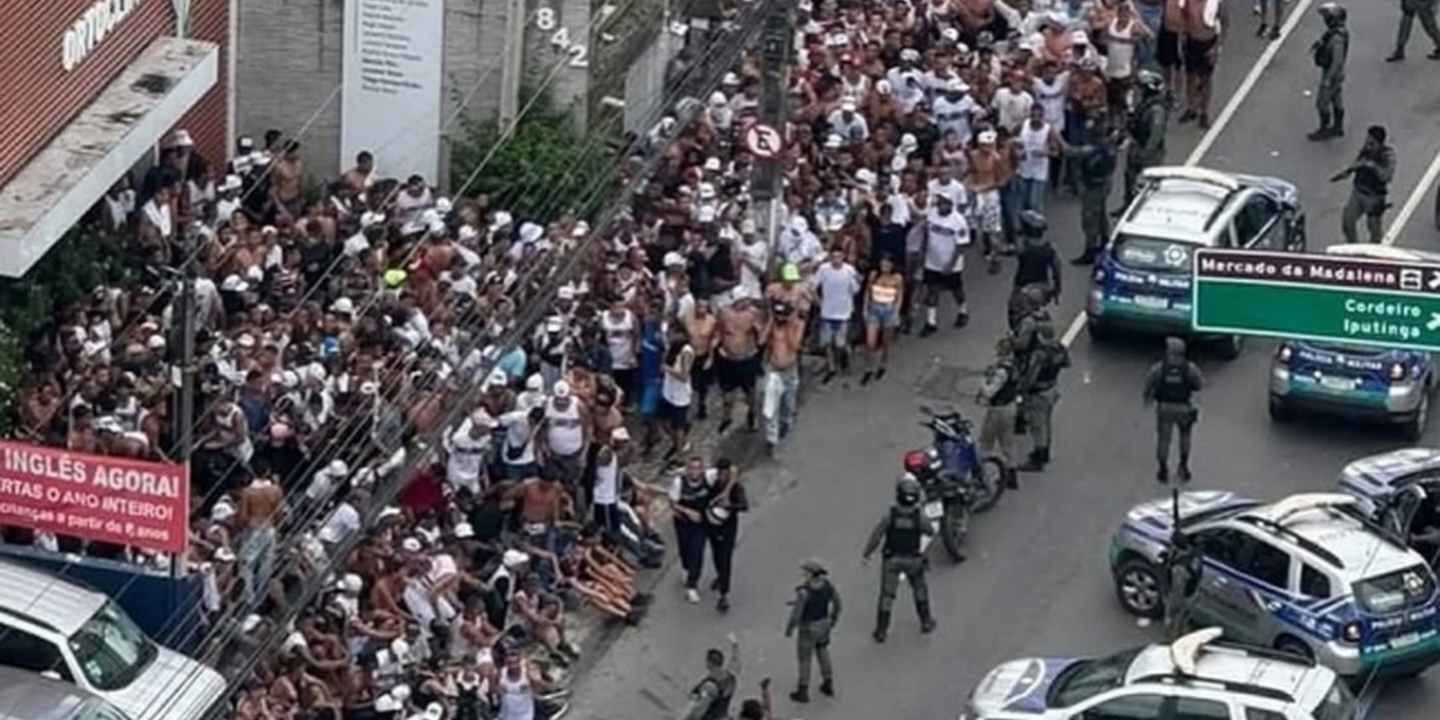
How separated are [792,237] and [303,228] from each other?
4.64 meters

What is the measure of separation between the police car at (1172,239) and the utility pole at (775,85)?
10.7 ft

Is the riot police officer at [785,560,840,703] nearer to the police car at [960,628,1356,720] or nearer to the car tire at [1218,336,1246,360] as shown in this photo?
the police car at [960,628,1356,720]

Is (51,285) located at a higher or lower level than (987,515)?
higher

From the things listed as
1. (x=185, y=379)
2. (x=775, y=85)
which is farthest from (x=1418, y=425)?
(x=185, y=379)

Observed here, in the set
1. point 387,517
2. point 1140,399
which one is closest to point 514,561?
point 387,517

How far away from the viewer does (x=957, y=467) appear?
42.9m

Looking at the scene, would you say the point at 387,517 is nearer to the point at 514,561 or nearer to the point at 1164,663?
the point at 514,561

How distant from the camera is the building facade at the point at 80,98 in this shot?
42.2 meters

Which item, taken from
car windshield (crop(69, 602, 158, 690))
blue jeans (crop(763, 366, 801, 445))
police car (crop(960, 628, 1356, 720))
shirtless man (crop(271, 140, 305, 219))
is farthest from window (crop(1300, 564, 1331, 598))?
shirtless man (crop(271, 140, 305, 219))

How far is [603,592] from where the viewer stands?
41844 millimetres

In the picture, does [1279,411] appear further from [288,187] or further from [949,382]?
[288,187]

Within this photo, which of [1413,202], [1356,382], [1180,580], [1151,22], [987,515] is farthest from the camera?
[1151,22]

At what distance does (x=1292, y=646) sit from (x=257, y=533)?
8.61m

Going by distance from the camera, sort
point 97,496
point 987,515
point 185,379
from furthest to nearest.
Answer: point 987,515
point 185,379
point 97,496
